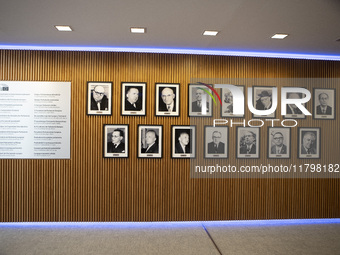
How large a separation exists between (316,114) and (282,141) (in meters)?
0.83

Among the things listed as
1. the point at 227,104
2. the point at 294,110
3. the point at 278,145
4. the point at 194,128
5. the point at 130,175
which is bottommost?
the point at 130,175

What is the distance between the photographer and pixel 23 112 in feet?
16.1

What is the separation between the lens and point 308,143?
5.30 meters

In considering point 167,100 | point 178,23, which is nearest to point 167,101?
point 167,100

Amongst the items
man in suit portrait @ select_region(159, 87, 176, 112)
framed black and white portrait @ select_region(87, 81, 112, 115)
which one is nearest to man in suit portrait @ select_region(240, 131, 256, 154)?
man in suit portrait @ select_region(159, 87, 176, 112)

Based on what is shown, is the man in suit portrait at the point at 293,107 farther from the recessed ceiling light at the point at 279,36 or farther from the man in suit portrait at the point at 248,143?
the recessed ceiling light at the point at 279,36

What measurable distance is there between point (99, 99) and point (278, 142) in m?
3.32

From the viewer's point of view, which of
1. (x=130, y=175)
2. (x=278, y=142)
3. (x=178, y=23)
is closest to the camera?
(x=178, y=23)

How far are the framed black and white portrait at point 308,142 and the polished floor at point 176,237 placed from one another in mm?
1253

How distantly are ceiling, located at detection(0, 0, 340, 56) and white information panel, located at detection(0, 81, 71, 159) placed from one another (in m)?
0.76

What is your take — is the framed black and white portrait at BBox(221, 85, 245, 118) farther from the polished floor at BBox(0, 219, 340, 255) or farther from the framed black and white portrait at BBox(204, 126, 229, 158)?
the polished floor at BBox(0, 219, 340, 255)

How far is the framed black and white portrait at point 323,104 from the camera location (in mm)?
5344

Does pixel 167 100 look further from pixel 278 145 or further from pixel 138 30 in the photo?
pixel 278 145

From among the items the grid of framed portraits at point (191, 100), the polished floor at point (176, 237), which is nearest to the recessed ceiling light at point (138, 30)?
the grid of framed portraits at point (191, 100)
